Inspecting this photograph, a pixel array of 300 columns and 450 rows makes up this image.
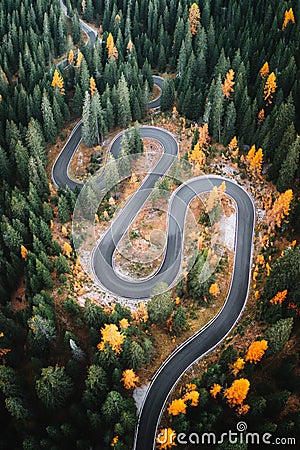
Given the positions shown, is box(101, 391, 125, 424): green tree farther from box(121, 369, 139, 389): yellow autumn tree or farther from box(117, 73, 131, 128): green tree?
box(117, 73, 131, 128): green tree

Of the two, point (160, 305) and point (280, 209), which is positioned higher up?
point (280, 209)

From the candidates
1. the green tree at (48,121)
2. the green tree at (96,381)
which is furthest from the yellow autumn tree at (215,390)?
the green tree at (48,121)

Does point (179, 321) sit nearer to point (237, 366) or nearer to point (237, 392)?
point (237, 366)

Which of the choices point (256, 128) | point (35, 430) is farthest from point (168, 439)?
point (256, 128)

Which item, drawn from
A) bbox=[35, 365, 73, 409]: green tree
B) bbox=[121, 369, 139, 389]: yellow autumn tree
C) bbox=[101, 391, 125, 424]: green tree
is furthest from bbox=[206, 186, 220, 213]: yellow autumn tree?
bbox=[35, 365, 73, 409]: green tree

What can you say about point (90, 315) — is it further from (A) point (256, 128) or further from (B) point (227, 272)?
(A) point (256, 128)

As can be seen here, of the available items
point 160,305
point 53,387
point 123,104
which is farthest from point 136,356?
point 123,104
